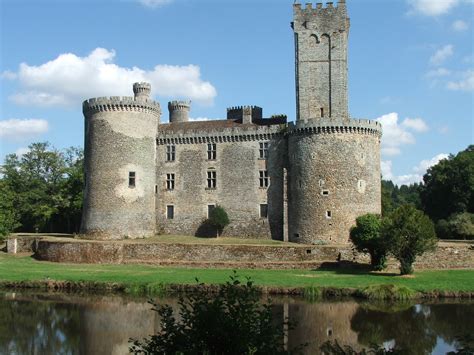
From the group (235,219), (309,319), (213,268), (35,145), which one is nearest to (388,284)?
(309,319)

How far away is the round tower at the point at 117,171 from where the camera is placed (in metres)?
39.4

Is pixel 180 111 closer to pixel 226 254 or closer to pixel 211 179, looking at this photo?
pixel 211 179

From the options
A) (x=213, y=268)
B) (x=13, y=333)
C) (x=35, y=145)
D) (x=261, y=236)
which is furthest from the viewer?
(x=35, y=145)

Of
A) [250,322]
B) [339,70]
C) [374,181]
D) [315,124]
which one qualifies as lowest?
[250,322]

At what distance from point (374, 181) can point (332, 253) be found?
25.2ft

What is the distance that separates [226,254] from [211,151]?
10456 millimetres

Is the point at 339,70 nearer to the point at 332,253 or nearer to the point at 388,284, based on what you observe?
the point at 332,253

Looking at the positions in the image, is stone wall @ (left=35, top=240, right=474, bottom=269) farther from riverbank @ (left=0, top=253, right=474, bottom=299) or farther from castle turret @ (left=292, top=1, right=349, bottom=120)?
castle turret @ (left=292, top=1, right=349, bottom=120)

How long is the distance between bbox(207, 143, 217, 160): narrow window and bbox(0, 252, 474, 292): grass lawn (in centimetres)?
1142

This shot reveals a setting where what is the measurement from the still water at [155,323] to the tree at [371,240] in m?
8.03

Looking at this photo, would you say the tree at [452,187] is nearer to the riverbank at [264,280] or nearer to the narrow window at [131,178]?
the riverbank at [264,280]

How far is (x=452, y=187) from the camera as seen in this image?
55.3 meters

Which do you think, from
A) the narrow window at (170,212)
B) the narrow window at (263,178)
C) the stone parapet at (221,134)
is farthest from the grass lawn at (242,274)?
the stone parapet at (221,134)

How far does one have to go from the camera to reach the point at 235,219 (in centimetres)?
4081
